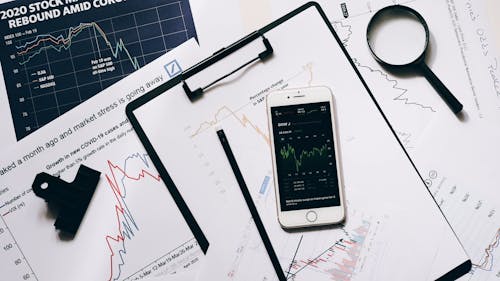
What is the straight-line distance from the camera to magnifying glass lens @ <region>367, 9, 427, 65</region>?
782 mm

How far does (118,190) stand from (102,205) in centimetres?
3

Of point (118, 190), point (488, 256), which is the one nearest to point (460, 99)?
point (488, 256)

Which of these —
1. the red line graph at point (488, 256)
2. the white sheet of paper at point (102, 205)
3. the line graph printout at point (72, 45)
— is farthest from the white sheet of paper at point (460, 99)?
the white sheet of paper at point (102, 205)

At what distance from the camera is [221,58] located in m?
0.80

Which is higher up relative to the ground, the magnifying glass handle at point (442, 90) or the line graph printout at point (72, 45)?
the line graph printout at point (72, 45)

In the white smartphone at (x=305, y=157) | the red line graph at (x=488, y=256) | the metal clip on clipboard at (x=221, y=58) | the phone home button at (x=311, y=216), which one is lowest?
the red line graph at (x=488, y=256)

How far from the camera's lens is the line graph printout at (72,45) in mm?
833

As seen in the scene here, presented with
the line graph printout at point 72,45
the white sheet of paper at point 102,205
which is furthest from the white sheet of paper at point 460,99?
the white sheet of paper at point 102,205

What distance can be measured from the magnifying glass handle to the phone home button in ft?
0.83

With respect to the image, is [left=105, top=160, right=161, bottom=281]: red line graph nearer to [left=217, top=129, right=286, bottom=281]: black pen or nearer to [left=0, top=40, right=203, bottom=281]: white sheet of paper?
[left=0, top=40, right=203, bottom=281]: white sheet of paper

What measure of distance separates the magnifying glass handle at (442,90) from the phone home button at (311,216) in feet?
0.83

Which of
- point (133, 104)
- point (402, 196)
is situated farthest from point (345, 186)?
point (133, 104)

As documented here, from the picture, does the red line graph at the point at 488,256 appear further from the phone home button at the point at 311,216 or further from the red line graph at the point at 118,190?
the red line graph at the point at 118,190

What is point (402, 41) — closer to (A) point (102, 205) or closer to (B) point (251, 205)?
(B) point (251, 205)
